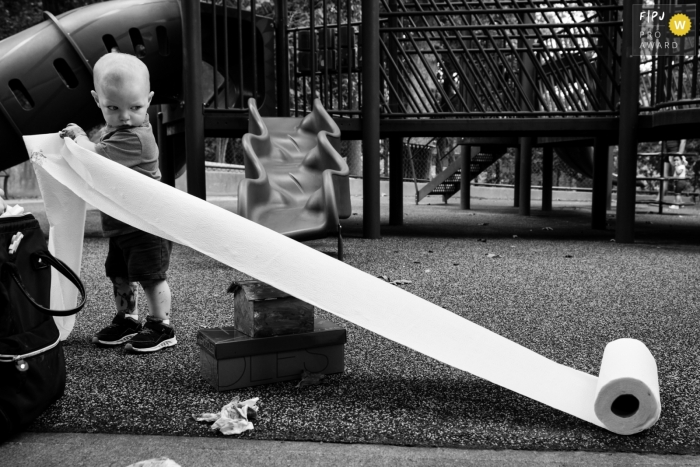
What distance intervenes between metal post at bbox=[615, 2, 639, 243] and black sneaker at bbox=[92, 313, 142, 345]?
5.40 m

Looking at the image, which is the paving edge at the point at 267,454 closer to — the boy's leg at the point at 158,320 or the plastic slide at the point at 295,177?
the boy's leg at the point at 158,320

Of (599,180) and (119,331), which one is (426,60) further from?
(119,331)

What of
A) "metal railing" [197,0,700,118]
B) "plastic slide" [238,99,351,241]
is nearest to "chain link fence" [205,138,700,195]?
"metal railing" [197,0,700,118]

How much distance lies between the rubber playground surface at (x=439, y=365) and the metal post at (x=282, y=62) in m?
3.03

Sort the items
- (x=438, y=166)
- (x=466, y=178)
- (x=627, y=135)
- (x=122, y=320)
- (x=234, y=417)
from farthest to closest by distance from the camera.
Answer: (x=438, y=166), (x=466, y=178), (x=627, y=135), (x=122, y=320), (x=234, y=417)

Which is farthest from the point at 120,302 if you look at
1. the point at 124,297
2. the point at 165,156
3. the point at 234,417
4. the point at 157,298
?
the point at 165,156

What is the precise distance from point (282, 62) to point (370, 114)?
5.57 ft

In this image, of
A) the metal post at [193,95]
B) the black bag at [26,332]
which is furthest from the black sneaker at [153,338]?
the metal post at [193,95]

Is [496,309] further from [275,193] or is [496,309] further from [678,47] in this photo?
[678,47]

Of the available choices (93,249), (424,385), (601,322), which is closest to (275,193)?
(93,249)

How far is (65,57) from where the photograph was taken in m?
6.68

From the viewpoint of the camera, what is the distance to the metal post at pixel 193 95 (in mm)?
6410

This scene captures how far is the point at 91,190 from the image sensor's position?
2.38 m

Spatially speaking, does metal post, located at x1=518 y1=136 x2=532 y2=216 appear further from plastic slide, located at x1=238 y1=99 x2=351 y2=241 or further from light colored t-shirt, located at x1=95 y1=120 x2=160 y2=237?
light colored t-shirt, located at x1=95 y1=120 x2=160 y2=237
